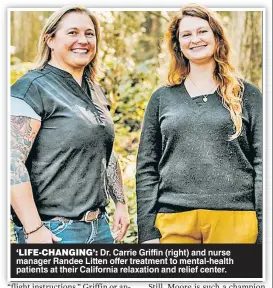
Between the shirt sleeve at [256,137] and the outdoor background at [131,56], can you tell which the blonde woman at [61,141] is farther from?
the shirt sleeve at [256,137]

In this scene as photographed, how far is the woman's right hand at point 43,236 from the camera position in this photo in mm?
3080

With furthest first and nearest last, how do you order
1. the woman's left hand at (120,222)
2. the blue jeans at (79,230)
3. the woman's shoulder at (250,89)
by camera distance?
the woman's left hand at (120,222), the woman's shoulder at (250,89), the blue jeans at (79,230)

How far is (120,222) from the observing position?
3.36 metres

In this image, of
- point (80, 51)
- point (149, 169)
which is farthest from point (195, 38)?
point (149, 169)

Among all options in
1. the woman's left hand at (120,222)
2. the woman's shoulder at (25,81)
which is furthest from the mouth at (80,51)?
the woman's left hand at (120,222)

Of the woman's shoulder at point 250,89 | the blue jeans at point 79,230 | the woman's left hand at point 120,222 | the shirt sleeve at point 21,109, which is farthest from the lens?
the woman's left hand at point 120,222

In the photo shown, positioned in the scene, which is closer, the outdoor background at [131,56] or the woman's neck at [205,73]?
the woman's neck at [205,73]

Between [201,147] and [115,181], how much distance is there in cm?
57

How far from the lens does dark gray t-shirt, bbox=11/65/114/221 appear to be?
120 inches

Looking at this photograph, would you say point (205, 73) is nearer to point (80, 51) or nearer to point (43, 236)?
point (80, 51)

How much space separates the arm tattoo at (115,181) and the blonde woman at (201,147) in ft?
0.49
